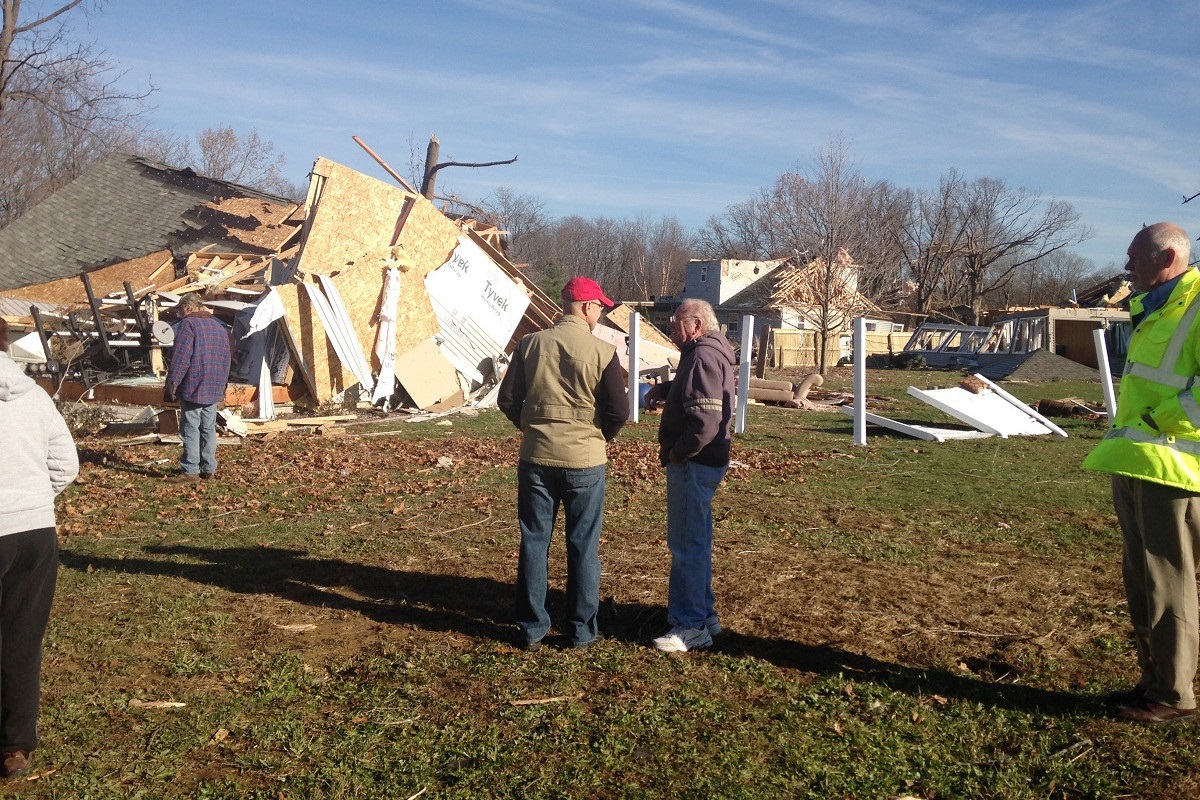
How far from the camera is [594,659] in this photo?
4902 mm

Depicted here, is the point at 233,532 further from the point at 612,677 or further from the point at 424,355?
the point at 424,355

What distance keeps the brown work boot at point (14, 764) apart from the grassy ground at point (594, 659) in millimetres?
70

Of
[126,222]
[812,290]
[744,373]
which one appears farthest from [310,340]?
[812,290]

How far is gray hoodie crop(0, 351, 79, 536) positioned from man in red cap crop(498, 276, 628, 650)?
212 cm

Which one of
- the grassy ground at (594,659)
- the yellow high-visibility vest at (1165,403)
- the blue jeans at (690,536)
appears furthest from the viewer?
the blue jeans at (690,536)

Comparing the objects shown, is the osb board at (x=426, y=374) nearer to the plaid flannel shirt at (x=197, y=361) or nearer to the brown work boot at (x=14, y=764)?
the plaid flannel shirt at (x=197, y=361)

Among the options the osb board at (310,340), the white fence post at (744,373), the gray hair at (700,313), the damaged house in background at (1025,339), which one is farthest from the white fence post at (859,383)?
the damaged house in background at (1025,339)

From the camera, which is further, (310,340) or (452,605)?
(310,340)

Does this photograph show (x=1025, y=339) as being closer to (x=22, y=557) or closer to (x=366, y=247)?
(x=366, y=247)

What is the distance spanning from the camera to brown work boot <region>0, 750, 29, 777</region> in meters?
3.62

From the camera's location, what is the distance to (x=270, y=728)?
4.07 metres

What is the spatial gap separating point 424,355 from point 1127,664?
14.6 m

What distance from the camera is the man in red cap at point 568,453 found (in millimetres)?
4879

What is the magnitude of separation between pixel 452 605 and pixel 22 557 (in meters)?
2.70
